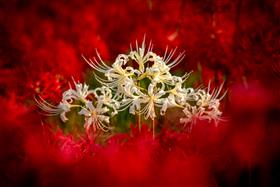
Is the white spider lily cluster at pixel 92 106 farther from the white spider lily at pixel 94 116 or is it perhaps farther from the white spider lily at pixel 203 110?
the white spider lily at pixel 203 110

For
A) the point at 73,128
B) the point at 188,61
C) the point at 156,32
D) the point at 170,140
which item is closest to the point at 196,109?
the point at 170,140

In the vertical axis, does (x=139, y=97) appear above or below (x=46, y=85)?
below

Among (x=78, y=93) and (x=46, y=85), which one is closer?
(x=78, y=93)

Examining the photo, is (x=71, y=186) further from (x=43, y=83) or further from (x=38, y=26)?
(x=38, y=26)

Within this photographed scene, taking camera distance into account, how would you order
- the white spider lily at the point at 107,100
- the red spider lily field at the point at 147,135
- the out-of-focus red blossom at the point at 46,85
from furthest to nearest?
1. the out-of-focus red blossom at the point at 46,85
2. the white spider lily at the point at 107,100
3. the red spider lily field at the point at 147,135

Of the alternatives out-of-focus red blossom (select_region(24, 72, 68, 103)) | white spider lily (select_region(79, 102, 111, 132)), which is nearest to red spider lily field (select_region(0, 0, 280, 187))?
white spider lily (select_region(79, 102, 111, 132))

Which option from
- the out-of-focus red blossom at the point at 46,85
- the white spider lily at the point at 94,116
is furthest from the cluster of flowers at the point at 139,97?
the out-of-focus red blossom at the point at 46,85

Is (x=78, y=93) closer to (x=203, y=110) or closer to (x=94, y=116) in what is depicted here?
(x=94, y=116)

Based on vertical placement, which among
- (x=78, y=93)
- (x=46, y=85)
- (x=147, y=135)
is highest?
(x=46, y=85)

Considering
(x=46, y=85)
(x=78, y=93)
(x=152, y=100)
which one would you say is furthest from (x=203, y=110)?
(x=46, y=85)
